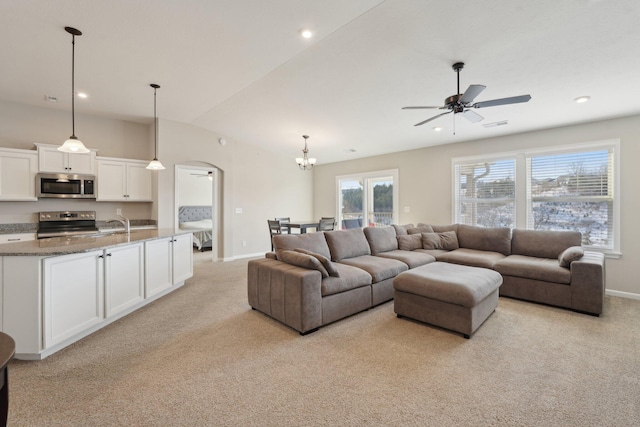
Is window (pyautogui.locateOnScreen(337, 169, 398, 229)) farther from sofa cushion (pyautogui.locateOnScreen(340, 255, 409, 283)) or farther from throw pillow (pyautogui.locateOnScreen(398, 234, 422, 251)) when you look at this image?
sofa cushion (pyautogui.locateOnScreen(340, 255, 409, 283))

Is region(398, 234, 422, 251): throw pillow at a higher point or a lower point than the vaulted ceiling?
lower

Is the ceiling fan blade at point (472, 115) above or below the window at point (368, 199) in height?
above

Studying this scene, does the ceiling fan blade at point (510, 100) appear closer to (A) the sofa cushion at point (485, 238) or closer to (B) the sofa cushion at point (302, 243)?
(B) the sofa cushion at point (302, 243)

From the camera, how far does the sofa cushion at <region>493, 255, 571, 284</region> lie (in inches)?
138

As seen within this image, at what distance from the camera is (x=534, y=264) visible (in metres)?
3.77

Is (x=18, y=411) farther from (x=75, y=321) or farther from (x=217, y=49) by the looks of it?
(x=217, y=49)

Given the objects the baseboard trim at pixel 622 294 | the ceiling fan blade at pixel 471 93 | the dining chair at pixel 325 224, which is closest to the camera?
the ceiling fan blade at pixel 471 93

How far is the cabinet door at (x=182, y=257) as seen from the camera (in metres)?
4.17

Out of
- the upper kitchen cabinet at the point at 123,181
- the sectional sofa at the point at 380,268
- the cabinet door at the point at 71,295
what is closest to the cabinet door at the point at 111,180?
the upper kitchen cabinet at the point at 123,181

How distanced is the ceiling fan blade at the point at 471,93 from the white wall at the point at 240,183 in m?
5.13

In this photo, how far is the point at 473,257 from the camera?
169 inches

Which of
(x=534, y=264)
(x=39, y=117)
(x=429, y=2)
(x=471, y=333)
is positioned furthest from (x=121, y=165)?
(x=534, y=264)

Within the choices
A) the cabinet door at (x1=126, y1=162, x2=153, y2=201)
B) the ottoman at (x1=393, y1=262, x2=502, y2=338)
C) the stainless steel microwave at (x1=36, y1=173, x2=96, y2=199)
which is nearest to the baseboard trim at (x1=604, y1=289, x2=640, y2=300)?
the ottoman at (x1=393, y1=262, x2=502, y2=338)

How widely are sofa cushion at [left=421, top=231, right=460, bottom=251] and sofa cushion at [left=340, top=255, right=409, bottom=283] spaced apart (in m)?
1.36
